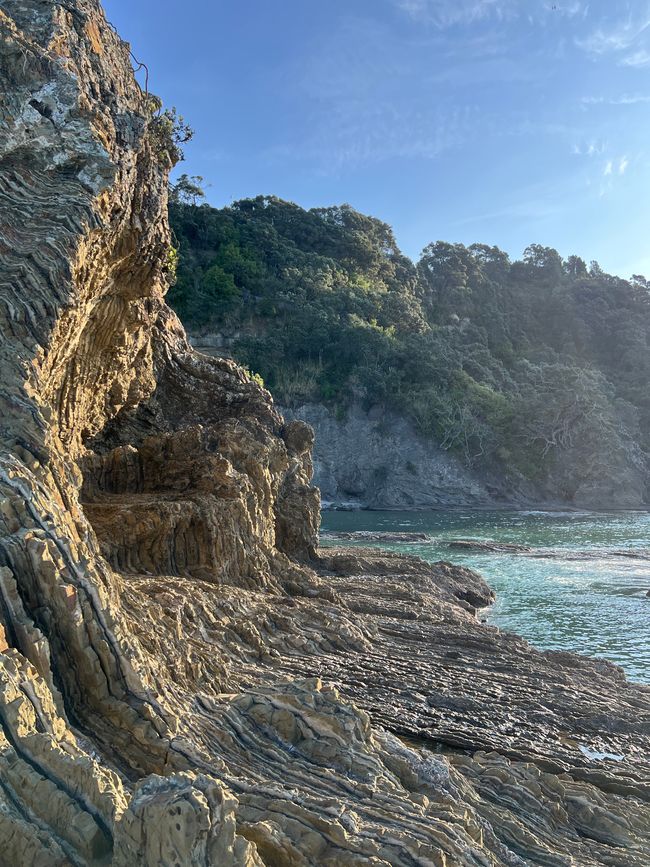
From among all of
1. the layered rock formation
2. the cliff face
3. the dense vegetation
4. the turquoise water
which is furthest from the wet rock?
the dense vegetation

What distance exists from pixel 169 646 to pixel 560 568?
19.4m

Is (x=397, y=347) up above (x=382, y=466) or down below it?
above

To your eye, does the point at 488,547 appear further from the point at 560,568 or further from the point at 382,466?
the point at 382,466

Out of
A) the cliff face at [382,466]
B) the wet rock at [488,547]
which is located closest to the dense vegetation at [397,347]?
the cliff face at [382,466]

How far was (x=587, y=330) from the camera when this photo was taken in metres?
71.6

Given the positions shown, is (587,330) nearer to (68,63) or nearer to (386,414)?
(386,414)

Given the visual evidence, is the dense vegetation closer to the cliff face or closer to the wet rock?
the cliff face

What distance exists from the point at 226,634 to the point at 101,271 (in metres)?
5.47

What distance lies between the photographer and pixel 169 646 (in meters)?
6.97

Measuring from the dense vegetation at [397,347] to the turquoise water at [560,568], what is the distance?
344 inches

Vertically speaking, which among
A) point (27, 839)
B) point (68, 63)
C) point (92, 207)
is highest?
point (68, 63)

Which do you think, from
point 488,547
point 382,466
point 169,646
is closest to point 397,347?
point 382,466

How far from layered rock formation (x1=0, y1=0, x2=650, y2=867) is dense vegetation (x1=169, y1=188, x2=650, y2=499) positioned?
36856 mm

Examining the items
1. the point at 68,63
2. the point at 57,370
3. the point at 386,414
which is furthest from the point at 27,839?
the point at 386,414
